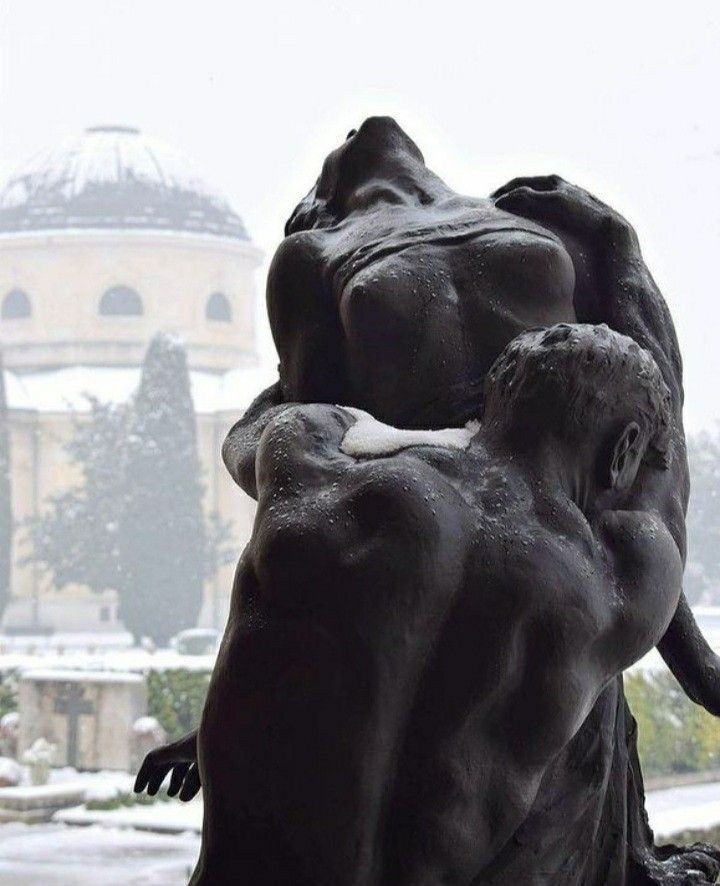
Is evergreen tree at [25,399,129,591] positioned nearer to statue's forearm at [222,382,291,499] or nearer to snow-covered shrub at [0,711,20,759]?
snow-covered shrub at [0,711,20,759]

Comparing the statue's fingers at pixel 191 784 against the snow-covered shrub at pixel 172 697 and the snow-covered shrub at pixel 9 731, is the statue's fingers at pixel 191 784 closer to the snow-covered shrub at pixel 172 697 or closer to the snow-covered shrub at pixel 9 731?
the snow-covered shrub at pixel 172 697

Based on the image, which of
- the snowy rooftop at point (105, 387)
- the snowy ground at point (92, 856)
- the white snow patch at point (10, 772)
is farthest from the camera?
the snowy rooftop at point (105, 387)

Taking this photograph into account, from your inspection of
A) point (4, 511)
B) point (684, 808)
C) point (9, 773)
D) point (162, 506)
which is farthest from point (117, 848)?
point (162, 506)

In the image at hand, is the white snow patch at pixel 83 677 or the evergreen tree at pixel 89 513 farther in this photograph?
the evergreen tree at pixel 89 513

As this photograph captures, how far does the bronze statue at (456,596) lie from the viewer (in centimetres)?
152

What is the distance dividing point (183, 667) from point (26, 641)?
13598mm

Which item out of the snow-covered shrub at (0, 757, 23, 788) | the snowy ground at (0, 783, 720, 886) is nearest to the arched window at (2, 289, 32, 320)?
the snow-covered shrub at (0, 757, 23, 788)

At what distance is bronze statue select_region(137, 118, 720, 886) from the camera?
1523 millimetres

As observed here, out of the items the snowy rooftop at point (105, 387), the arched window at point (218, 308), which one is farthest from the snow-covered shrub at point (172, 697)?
the arched window at point (218, 308)

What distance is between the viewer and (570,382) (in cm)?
159

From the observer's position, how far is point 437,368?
5.65 ft

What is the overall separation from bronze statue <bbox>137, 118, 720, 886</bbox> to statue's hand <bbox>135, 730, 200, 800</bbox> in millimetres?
286

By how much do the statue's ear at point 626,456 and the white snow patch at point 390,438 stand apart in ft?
0.42

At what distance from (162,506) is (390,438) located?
72.8 ft
